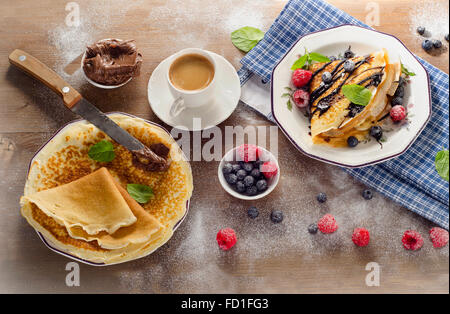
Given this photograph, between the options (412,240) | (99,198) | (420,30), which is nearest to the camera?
(99,198)

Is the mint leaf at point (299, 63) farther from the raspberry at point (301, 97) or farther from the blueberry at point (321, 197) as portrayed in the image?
the blueberry at point (321, 197)

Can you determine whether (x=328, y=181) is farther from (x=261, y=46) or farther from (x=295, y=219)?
(x=261, y=46)

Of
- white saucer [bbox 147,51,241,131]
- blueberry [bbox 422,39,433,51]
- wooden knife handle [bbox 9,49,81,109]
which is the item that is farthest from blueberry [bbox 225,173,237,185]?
blueberry [bbox 422,39,433,51]

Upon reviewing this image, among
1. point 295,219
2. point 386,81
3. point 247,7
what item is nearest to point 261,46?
point 247,7

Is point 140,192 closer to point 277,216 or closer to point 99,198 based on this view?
point 99,198

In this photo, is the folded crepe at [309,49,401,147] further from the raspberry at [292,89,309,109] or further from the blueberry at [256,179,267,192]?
the blueberry at [256,179,267,192]

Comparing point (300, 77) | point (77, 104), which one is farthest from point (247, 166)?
point (77, 104)

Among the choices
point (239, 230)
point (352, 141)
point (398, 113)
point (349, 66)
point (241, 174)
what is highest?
point (349, 66)
